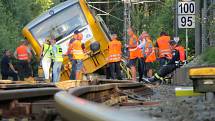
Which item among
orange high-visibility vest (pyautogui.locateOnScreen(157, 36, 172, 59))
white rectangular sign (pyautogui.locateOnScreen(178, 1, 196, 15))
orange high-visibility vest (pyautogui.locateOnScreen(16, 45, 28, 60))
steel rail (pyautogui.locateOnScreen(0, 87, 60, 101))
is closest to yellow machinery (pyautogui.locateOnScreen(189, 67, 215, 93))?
steel rail (pyautogui.locateOnScreen(0, 87, 60, 101))

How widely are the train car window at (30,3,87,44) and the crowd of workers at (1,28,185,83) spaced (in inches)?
43.6

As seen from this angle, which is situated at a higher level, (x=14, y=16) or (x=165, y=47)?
(x=14, y=16)

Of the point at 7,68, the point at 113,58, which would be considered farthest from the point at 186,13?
the point at 7,68

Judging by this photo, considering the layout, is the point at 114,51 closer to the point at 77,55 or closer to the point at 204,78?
the point at 77,55

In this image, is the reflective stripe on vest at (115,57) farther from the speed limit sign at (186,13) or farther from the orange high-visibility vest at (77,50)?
the speed limit sign at (186,13)

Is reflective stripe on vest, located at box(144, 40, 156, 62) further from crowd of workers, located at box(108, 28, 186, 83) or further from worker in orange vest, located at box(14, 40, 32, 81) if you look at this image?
worker in orange vest, located at box(14, 40, 32, 81)

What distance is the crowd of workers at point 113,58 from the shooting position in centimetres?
2120

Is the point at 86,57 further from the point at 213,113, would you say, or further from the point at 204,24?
the point at 213,113

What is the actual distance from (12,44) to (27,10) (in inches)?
408

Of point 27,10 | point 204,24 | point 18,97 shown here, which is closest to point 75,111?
point 18,97

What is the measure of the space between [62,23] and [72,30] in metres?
0.55

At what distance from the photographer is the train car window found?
2458cm

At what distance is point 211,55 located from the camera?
678 inches

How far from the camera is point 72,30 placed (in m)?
24.5
